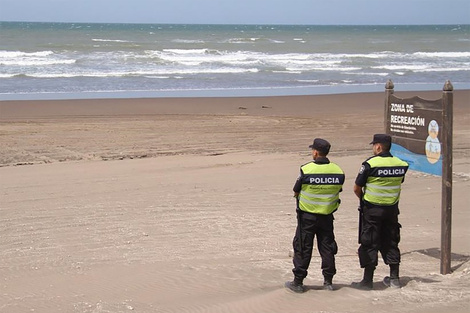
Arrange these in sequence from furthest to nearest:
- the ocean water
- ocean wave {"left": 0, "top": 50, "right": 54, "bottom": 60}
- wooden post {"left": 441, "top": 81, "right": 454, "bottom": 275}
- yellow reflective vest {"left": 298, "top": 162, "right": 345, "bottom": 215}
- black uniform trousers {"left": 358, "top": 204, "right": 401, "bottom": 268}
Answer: ocean wave {"left": 0, "top": 50, "right": 54, "bottom": 60} → the ocean water → wooden post {"left": 441, "top": 81, "right": 454, "bottom": 275} → black uniform trousers {"left": 358, "top": 204, "right": 401, "bottom": 268} → yellow reflective vest {"left": 298, "top": 162, "right": 345, "bottom": 215}

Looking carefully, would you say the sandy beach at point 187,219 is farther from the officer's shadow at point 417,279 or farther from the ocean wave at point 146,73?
the ocean wave at point 146,73

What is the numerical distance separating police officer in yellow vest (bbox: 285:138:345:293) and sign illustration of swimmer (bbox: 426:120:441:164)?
1376mm

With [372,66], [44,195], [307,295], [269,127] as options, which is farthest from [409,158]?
[372,66]

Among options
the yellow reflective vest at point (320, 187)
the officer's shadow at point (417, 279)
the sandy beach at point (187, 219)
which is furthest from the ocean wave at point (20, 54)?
the yellow reflective vest at point (320, 187)

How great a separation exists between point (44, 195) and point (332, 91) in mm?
18852

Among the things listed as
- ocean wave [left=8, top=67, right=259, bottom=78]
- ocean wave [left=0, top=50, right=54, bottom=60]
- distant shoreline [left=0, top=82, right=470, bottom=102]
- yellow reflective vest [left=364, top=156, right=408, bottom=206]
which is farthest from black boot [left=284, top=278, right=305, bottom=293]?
ocean wave [left=0, top=50, right=54, bottom=60]

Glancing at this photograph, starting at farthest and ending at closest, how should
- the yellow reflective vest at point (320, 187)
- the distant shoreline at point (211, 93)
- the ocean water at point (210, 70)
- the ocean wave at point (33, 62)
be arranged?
1. the ocean wave at point (33, 62)
2. the ocean water at point (210, 70)
3. the distant shoreline at point (211, 93)
4. the yellow reflective vest at point (320, 187)

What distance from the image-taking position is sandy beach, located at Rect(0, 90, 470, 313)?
22.3ft

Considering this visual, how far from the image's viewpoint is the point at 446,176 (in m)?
7.49

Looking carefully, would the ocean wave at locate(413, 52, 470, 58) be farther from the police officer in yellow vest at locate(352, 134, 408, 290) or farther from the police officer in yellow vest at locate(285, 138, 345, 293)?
the police officer in yellow vest at locate(285, 138, 345, 293)

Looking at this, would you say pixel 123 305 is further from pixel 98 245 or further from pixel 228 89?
pixel 228 89

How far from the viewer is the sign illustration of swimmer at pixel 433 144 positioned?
765cm

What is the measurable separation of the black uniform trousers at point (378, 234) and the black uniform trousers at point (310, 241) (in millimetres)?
322

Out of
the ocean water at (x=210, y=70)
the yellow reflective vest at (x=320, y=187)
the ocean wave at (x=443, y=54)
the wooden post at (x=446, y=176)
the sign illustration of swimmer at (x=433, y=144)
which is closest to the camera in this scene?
the yellow reflective vest at (x=320, y=187)
